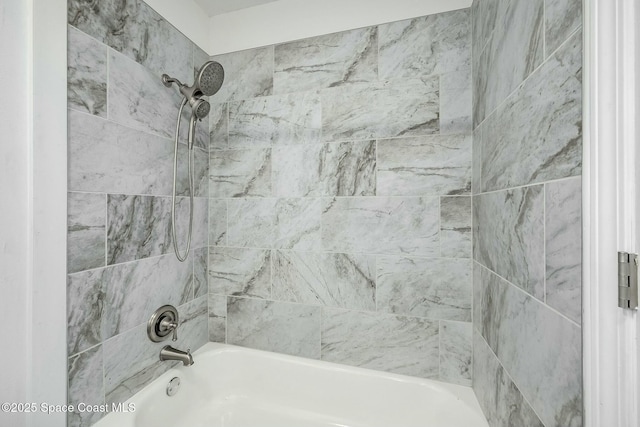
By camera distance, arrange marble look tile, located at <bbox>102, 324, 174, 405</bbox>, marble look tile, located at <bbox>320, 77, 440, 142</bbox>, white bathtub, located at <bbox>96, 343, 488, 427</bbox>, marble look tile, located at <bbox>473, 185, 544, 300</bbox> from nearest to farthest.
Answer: marble look tile, located at <bbox>473, 185, 544, 300</bbox>, marble look tile, located at <bbox>102, 324, 174, 405</bbox>, white bathtub, located at <bbox>96, 343, 488, 427</bbox>, marble look tile, located at <bbox>320, 77, 440, 142</bbox>

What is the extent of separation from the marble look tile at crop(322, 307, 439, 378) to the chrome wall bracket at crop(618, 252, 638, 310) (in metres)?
0.91

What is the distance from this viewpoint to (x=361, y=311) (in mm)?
1392

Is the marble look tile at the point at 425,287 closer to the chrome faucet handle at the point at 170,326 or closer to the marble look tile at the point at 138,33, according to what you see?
the chrome faucet handle at the point at 170,326

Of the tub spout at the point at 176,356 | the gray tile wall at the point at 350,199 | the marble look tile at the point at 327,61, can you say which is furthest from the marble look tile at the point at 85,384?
the marble look tile at the point at 327,61

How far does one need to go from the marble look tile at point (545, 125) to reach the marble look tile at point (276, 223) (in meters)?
0.85

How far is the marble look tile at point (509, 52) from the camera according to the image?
27.3 inches

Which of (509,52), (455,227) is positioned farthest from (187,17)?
(455,227)

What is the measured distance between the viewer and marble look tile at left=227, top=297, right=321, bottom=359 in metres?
1.47

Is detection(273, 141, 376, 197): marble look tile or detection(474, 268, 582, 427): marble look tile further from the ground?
detection(273, 141, 376, 197): marble look tile

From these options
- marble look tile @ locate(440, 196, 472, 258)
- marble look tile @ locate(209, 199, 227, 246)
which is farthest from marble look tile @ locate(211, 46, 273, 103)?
marble look tile @ locate(440, 196, 472, 258)

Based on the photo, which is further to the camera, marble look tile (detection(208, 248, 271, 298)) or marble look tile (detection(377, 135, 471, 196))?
marble look tile (detection(208, 248, 271, 298))

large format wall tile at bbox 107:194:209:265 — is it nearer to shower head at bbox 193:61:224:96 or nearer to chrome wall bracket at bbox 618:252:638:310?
shower head at bbox 193:61:224:96
